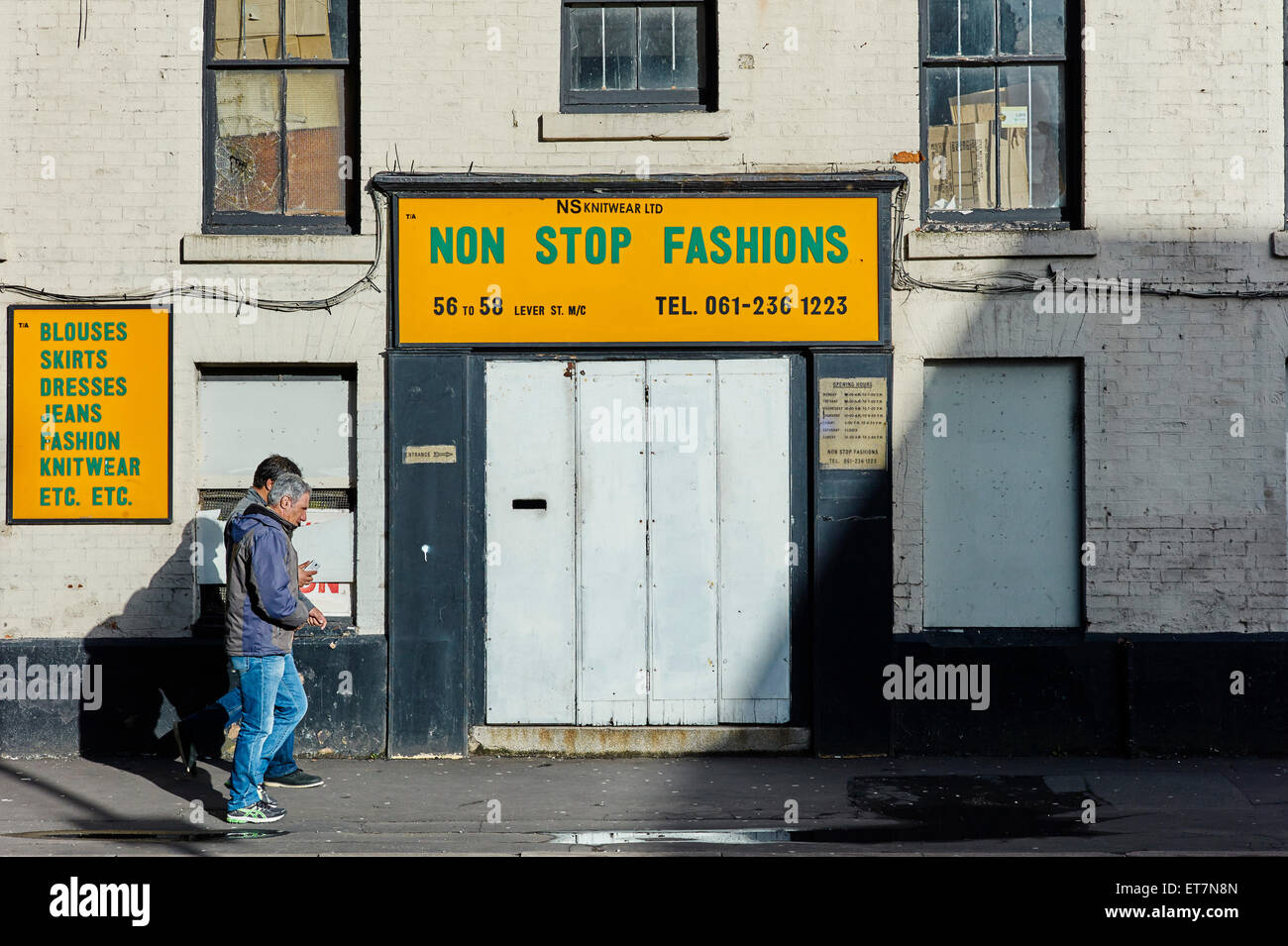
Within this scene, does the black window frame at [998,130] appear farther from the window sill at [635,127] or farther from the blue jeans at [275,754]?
the blue jeans at [275,754]

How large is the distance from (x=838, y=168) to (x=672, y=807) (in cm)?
449

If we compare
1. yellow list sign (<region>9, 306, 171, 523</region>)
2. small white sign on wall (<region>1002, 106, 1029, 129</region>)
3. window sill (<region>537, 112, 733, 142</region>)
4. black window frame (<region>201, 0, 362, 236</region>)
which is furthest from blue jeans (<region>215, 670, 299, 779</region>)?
small white sign on wall (<region>1002, 106, 1029, 129</region>)

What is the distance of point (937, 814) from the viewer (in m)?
7.46

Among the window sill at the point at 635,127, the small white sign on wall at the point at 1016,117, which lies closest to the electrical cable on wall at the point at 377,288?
the small white sign on wall at the point at 1016,117

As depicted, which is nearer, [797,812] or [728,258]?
[797,812]

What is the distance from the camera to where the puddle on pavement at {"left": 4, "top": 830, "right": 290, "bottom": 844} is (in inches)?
273

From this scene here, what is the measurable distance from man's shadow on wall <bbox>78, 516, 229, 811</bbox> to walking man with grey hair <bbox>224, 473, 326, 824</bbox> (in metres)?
1.85

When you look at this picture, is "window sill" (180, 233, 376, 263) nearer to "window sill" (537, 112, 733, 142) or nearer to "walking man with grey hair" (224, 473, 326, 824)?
"window sill" (537, 112, 733, 142)

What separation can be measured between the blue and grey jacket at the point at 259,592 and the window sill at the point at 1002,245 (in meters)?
4.74

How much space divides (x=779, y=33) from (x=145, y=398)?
16.8ft

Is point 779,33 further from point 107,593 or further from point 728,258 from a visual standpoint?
point 107,593

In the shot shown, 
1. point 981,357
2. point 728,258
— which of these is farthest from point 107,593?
point 981,357

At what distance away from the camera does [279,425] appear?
920 cm

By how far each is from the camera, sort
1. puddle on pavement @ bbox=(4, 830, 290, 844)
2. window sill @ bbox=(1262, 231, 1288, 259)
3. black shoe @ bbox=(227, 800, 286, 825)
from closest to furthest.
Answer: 1. puddle on pavement @ bbox=(4, 830, 290, 844)
2. black shoe @ bbox=(227, 800, 286, 825)
3. window sill @ bbox=(1262, 231, 1288, 259)
